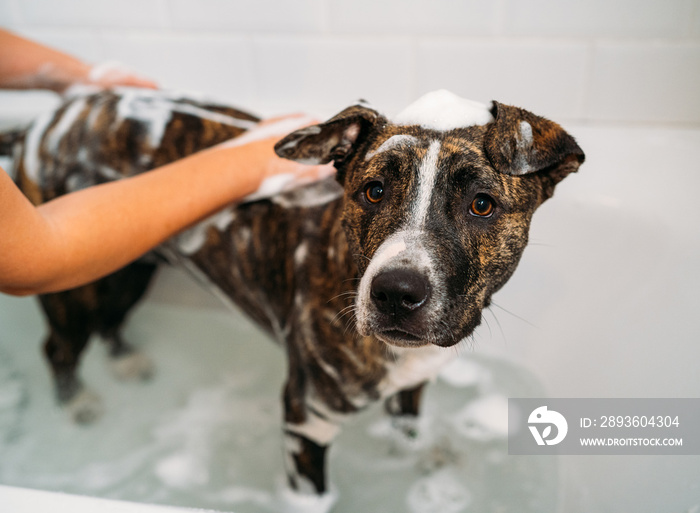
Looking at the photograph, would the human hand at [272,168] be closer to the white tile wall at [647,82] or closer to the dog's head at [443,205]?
the dog's head at [443,205]

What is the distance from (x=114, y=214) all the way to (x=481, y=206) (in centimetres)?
66

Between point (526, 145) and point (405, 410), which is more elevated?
point (526, 145)

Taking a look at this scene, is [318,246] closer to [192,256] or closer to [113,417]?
[192,256]

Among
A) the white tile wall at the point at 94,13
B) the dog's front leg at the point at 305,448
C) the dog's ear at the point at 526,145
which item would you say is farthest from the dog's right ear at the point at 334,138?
the white tile wall at the point at 94,13

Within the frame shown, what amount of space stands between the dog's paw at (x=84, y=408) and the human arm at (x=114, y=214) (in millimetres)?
816

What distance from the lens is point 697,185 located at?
139cm

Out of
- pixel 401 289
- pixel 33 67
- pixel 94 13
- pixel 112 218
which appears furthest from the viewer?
pixel 94 13

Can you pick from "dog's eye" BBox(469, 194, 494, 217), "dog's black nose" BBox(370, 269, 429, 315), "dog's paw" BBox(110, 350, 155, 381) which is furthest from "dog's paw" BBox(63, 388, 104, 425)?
"dog's eye" BBox(469, 194, 494, 217)

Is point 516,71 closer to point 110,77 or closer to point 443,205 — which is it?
point 443,205

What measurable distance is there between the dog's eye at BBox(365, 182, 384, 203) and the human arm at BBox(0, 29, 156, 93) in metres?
0.95

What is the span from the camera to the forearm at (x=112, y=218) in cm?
91

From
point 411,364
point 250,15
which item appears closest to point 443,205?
point 411,364

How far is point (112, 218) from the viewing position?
3.43 feet

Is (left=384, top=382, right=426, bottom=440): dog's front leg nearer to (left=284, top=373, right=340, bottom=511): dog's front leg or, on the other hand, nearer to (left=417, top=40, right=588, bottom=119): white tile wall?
(left=284, top=373, right=340, bottom=511): dog's front leg
